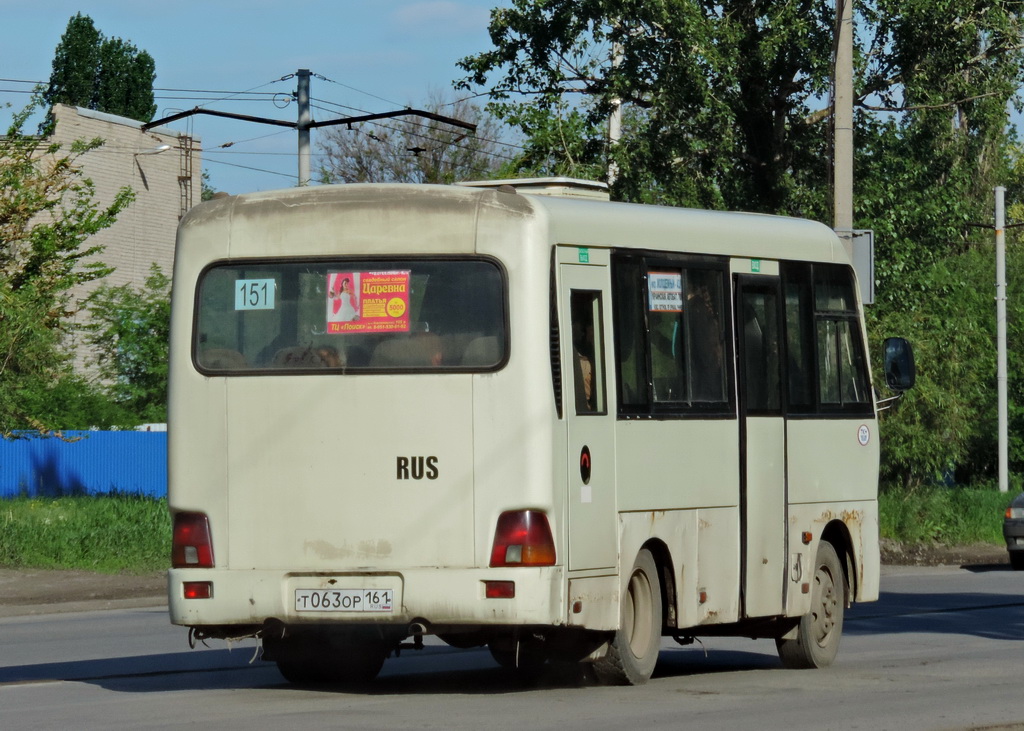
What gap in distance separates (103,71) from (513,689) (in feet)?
212

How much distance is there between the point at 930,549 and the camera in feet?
105

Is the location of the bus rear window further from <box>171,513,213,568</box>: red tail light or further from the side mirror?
the side mirror

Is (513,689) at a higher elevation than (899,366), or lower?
lower

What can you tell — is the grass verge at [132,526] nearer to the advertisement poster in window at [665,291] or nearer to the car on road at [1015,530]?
the car on road at [1015,530]

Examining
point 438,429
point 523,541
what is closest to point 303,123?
A: point 438,429

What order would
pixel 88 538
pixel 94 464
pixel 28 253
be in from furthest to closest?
pixel 94 464 < pixel 28 253 < pixel 88 538

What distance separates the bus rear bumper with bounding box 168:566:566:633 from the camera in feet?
33.4

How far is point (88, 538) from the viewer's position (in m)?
25.7

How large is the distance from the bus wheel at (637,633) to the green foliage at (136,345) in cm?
3536

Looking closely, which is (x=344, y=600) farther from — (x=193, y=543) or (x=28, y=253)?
(x=28, y=253)

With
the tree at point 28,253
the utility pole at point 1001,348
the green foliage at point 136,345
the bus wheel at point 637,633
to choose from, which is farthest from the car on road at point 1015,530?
the green foliage at point 136,345

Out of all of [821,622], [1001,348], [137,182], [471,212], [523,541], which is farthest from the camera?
[137,182]

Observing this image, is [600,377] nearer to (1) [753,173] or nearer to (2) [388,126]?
(1) [753,173]

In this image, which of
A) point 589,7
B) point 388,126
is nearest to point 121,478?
point 589,7
